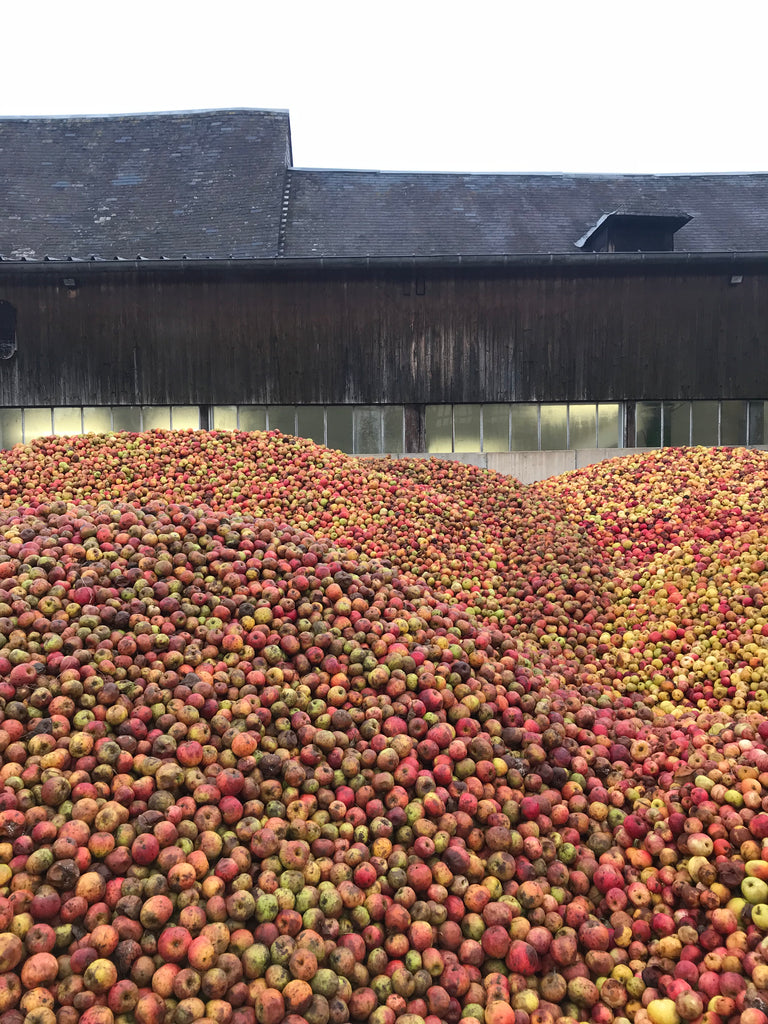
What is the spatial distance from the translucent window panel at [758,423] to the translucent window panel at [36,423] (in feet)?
69.4

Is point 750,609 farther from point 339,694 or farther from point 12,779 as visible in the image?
point 12,779

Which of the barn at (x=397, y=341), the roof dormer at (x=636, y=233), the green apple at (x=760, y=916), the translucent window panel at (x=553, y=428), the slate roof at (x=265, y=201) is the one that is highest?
the slate roof at (x=265, y=201)

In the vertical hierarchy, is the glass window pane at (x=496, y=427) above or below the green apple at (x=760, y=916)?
above

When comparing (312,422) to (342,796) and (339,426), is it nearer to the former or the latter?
(339,426)

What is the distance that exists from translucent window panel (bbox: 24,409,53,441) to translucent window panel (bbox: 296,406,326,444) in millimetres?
7449

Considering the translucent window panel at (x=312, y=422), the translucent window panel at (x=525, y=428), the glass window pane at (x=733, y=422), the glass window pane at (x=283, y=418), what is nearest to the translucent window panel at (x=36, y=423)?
the glass window pane at (x=283, y=418)

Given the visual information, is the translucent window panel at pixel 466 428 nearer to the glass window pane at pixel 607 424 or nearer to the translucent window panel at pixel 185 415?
the glass window pane at pixel 607 424

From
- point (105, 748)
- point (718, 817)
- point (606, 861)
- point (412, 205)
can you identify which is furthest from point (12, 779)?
point (412, 205)

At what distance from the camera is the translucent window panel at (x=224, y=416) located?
60.0 feet

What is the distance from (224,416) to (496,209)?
12.2m

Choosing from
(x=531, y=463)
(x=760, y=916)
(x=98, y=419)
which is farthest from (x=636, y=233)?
(x=760, y=916)

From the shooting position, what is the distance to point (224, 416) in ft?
60.2

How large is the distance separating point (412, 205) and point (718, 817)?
878 inches

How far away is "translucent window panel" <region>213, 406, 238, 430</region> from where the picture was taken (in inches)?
720
